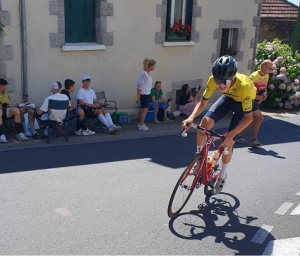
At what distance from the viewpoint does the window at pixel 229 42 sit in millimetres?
13766

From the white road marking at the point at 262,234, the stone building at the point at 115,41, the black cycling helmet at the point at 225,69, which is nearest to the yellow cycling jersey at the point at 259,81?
the stone building at the point at 115,41

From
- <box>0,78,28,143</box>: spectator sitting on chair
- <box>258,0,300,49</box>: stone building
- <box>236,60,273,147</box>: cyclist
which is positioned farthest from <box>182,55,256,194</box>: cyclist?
<box>258,0,300,49</box>: stone building

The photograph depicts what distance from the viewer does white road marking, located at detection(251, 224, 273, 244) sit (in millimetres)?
4852

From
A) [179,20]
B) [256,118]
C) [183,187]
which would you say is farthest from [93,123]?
[183,187]

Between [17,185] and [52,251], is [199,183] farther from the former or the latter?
[17,185]

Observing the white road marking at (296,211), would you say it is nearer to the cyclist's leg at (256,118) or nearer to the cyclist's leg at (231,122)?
the cyclist's leg at (231,122)

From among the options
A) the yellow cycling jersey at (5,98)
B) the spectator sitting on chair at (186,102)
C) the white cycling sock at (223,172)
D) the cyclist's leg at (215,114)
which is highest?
the cyclist's leg at (215,114)

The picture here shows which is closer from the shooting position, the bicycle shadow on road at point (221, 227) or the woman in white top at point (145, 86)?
the bicycle shadow on road at point (221, 227)

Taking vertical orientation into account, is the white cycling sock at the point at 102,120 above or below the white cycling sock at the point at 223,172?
below

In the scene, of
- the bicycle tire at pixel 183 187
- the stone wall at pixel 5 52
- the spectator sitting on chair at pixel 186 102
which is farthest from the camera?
the spectator sitting on chair at pixel 186 102

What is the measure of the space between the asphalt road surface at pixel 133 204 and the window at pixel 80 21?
3020 mm

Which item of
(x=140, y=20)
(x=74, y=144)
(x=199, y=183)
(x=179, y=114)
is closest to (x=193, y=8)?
(x=140, y=20)

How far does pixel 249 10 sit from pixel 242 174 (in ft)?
26.6

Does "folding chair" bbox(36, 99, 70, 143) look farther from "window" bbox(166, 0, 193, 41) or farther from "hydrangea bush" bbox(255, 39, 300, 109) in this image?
"hydrangea bush" bbox(255, 39, 300, 109)
